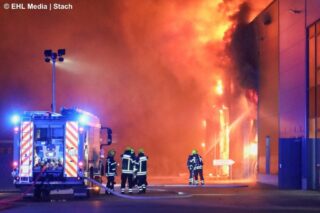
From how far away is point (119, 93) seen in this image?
50.8m

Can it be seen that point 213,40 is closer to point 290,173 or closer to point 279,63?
point 279,63

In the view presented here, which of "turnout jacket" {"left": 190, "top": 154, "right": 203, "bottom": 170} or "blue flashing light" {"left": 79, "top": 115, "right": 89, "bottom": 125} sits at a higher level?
"blue flashing light" {"left": 79, "top": 115, "right": 89, "bottom": 125}

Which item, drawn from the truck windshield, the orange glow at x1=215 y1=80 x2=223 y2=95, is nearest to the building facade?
the orange glow at x1=215 y1=80 x2=223 y2=95

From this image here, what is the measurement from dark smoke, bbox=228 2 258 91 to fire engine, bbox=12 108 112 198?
1659cm

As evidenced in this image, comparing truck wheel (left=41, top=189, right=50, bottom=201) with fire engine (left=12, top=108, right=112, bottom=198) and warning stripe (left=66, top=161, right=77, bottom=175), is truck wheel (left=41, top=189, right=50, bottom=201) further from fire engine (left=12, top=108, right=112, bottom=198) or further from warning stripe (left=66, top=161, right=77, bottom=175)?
warning stripe (left=66, top=161, right=77, bottom=175)

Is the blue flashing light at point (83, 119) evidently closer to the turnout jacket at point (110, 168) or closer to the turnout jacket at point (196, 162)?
the turnout jacket at point (110, 168)

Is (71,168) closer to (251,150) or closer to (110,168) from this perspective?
(110,168)

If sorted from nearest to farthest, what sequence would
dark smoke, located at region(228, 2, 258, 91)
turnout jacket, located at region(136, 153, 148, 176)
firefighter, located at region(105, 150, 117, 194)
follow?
1. firefighter, located at region(105, 150, 117, 194)
2. turnout jacket, located at region(136, 153, 148, 176)
3. dark smoke, located at region(228, 2, 258, 91)

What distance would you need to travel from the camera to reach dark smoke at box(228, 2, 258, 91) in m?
36.2

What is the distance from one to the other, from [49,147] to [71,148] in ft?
2.57

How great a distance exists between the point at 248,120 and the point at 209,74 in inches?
281

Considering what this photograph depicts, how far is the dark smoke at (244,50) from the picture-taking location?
36.2 metres

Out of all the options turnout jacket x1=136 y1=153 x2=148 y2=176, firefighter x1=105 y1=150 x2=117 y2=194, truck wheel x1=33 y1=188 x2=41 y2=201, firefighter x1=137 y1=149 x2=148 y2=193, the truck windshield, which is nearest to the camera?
the truck windshield

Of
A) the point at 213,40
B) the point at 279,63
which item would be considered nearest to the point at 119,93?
the point at 213,40
